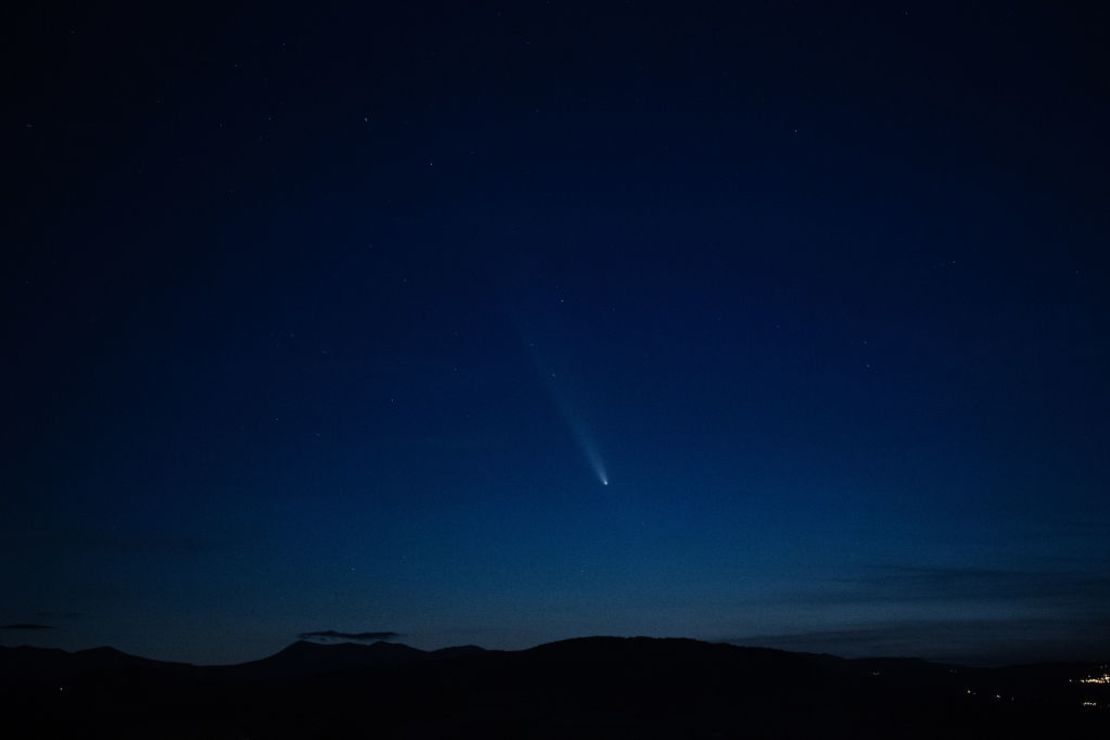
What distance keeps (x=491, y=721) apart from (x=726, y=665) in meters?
47.6

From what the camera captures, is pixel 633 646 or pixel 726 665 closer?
pixel 726 665

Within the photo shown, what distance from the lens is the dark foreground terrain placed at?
92688 mm

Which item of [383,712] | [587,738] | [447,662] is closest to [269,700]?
[383,712]

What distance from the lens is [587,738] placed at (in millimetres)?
83438

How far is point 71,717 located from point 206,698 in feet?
50.4

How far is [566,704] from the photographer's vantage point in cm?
10556

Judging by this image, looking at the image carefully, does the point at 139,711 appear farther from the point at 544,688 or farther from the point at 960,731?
the point at 960,731

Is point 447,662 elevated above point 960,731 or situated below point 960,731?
above

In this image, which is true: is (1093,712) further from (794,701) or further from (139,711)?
(139,711)

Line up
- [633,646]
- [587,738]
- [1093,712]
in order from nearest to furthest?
[587,738] < [1093,712] < [633,646]

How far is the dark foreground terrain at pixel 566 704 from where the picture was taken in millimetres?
92688

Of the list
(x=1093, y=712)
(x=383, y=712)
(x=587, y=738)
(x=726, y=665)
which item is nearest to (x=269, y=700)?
→ (x=383, y=712)

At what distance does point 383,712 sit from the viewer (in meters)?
104

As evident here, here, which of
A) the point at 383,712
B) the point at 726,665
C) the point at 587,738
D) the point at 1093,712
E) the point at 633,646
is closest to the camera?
the point at 587,738
